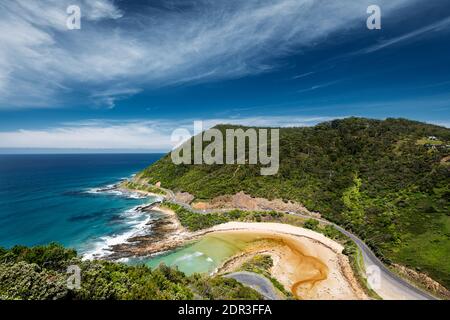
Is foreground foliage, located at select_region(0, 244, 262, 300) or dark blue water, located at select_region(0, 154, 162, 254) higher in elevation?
foreground foliage, located at select_region(0, 244, 262, 300)

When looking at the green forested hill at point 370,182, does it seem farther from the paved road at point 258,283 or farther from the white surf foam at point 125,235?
the paved road at point 258,283

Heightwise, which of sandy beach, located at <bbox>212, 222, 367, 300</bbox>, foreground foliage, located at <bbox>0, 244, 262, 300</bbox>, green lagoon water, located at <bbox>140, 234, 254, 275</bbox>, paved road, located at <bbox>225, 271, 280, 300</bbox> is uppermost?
foreground foliage, located at <bbox>0, 244, 262, 300</bbox>

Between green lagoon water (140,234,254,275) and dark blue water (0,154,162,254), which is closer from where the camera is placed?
green lagoon water (140,234,254,275)

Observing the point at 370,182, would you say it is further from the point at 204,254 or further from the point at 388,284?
the point at 204,254

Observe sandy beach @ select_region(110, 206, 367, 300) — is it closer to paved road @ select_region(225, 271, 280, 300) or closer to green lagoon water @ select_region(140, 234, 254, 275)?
green lagoon water @ select_region(140, 234, 254, 275)

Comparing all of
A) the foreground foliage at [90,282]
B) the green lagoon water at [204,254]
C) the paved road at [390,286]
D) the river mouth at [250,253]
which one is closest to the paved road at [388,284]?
the paved road at [390,286]

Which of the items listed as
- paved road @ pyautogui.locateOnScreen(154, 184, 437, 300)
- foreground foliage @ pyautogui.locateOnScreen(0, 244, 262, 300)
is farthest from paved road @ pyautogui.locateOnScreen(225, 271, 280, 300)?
paved road @ pyautogui.locateOnScreen(154, 184, 437, 300)

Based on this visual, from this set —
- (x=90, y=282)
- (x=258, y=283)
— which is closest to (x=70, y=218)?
(x=90, y=282)
